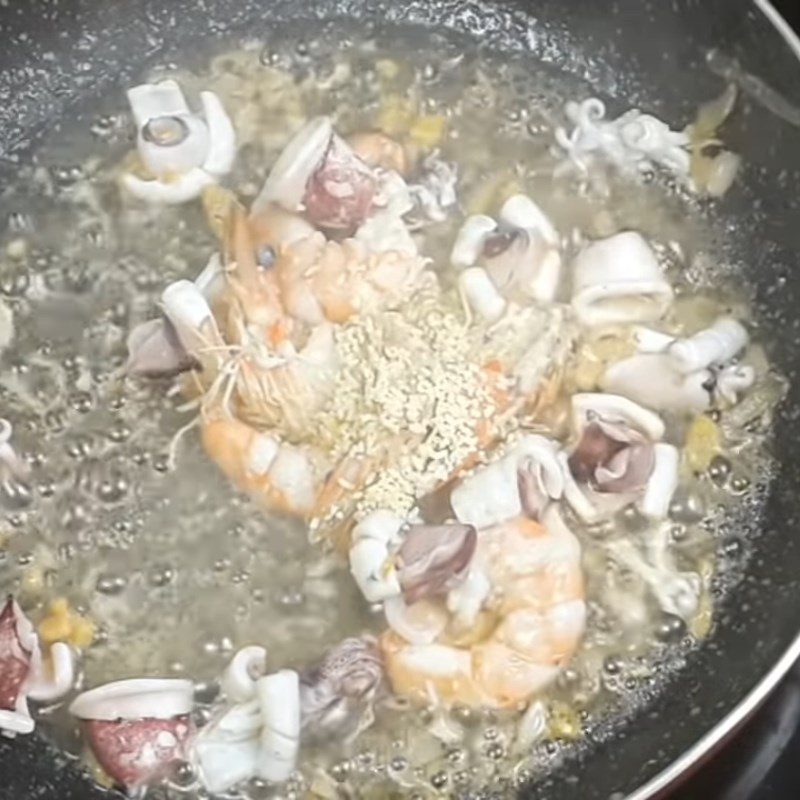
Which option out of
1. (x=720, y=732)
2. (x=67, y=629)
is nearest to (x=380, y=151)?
(x=67, y=629)

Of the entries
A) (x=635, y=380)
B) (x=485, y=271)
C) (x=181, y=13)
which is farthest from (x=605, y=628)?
(x=181, y=13)

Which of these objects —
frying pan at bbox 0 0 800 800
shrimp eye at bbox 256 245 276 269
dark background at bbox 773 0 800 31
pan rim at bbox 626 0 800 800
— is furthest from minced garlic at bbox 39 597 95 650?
dark background at bbox 773 0 800 31

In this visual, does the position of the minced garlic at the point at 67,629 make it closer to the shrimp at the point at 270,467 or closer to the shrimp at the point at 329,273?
the shrimp at the point at 270,467

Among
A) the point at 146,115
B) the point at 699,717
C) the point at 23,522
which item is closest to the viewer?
the point at 699,717

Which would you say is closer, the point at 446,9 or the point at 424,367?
the point at 424,367

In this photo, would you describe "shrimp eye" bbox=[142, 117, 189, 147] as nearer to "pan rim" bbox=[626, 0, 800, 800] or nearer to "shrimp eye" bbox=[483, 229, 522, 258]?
"shrimp eye" bbox=[483, 229, 522, 258]

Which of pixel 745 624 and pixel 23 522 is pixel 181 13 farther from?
pixel 745 624

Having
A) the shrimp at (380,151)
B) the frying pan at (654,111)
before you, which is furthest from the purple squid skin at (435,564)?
the shrimp at (380,151)

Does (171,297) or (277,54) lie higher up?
(277,54)

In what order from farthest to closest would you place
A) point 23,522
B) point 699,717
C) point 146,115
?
point 146,115, point 23,522, point 699,717
